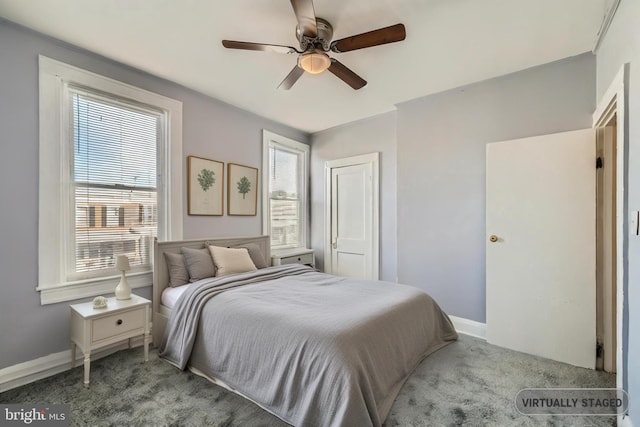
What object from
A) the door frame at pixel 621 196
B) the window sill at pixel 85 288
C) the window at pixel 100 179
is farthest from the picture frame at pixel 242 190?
the door frame at pixel 621 196

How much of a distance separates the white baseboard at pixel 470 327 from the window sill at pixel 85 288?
3.12 metres

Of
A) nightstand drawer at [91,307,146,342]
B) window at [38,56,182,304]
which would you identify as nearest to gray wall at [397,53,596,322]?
window at [38,56,182,304]

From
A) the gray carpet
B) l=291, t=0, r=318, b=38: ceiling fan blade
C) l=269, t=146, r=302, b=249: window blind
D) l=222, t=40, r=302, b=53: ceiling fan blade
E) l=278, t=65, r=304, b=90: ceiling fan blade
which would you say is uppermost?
l=291, t=0, r=318, b=38: ceiling fan blade

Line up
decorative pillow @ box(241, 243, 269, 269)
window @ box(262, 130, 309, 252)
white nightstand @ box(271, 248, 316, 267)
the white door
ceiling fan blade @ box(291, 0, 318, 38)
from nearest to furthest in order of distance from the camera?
ceiling fan blade @ box(291, 0, 318, 38)
the white door
decorative pillow @ box(241, 243, 269, 269)
white nightstand @ box(271, 248, 316, 267)
window @ box(262, 130, 309, 252)

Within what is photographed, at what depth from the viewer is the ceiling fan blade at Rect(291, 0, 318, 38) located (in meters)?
1.55

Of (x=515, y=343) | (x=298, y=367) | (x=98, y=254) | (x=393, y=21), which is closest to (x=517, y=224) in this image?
(x=515, y=343)

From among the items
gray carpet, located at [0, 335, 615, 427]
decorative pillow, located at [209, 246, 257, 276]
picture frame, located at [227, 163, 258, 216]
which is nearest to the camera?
gray carpet, located at [0, 335, 615, 427]

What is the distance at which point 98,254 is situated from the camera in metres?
2.48

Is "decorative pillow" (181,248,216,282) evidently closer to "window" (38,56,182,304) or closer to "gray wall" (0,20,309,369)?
"window" (38,56,182,304)

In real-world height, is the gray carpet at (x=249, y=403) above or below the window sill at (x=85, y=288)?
below

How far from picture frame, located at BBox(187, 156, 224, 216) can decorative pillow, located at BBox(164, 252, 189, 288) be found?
0.56m

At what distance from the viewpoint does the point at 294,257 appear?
13.2ft

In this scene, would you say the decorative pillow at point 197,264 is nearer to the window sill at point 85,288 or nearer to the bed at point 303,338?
the bed at point 303,338

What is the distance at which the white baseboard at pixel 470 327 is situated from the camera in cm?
285
